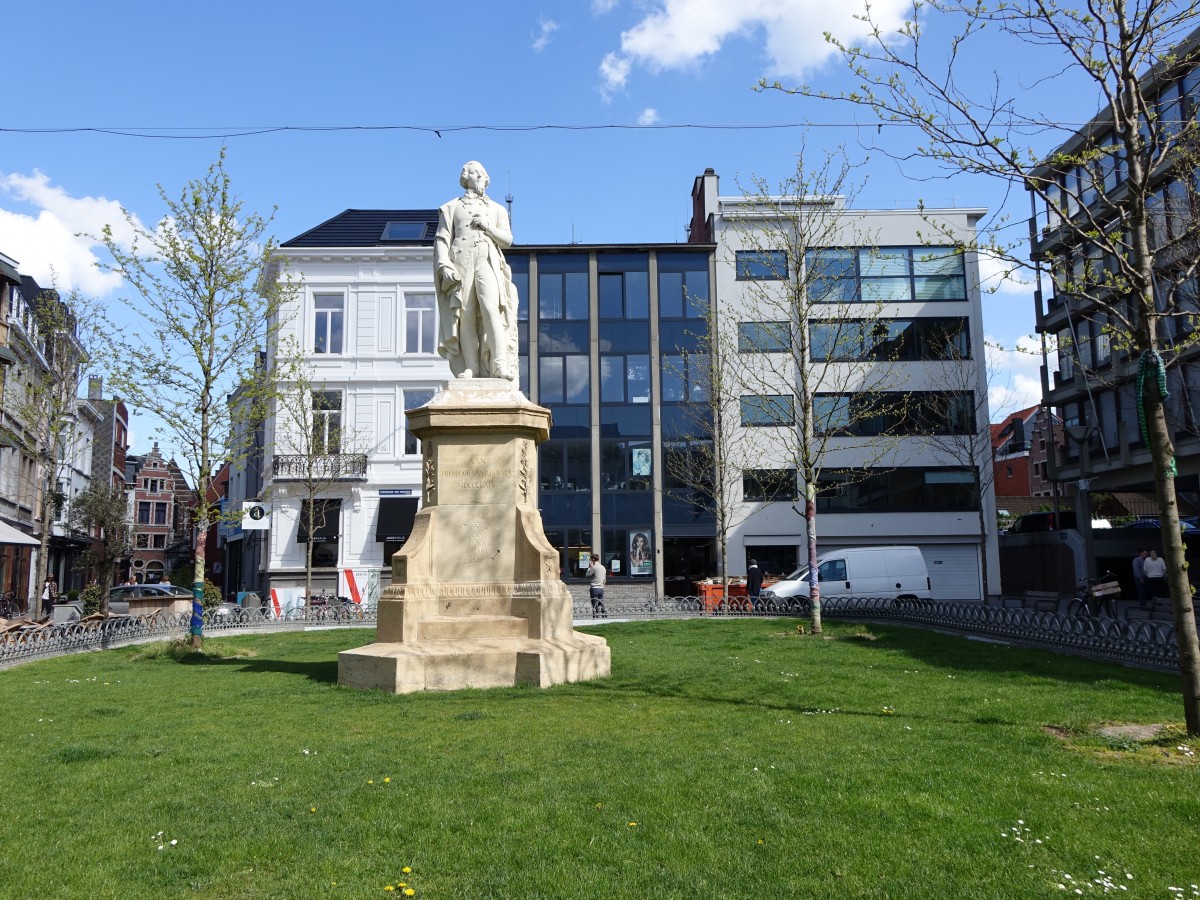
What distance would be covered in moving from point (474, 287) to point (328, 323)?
31.0 m

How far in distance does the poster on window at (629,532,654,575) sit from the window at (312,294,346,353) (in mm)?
15949

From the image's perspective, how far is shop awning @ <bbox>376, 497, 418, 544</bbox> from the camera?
3903cm

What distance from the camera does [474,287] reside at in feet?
41.5

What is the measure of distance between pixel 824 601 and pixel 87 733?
20.7m

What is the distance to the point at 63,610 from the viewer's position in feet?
83.2

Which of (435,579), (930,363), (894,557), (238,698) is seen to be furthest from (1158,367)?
(930,363)

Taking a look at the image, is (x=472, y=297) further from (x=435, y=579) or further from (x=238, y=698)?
(x=238, y=698)

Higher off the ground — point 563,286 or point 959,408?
point 563,286

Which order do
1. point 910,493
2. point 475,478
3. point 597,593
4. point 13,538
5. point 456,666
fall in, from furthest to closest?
point 910,493
point 597,593
point 13,538
point 475,478
point 456,666

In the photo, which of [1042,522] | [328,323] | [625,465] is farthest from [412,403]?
[1042,522]

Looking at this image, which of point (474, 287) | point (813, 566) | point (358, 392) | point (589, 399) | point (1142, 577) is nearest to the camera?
point (474, 287)

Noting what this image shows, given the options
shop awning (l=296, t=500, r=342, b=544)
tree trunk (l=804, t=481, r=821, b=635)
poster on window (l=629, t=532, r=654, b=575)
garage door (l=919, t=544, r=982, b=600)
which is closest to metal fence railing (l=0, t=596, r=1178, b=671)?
tree trunk (l=804, t=481, r=821, b=635)

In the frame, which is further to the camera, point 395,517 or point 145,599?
point 395,517

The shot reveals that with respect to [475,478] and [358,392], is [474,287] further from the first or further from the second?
[358,392]
